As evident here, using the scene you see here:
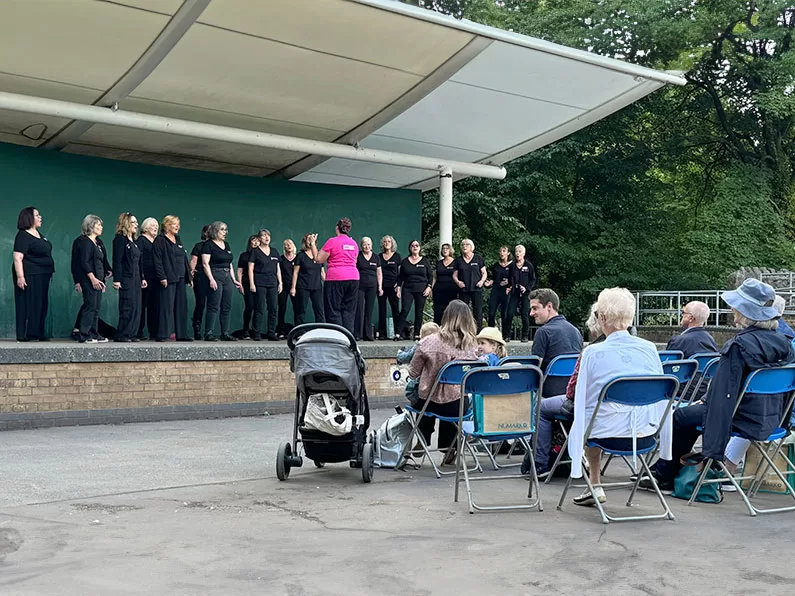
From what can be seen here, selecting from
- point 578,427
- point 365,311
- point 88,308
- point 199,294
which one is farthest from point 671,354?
point 199,294

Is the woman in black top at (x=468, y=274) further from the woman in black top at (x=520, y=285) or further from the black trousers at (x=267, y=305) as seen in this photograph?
Result: the black trousers at (x=267, y=305)

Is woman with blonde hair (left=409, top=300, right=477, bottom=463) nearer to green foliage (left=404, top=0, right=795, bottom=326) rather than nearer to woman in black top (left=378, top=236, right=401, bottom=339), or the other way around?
woman in black top (left=378, top=236, right=401, bottom=339)

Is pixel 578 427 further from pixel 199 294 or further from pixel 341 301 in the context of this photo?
pixel 199 294

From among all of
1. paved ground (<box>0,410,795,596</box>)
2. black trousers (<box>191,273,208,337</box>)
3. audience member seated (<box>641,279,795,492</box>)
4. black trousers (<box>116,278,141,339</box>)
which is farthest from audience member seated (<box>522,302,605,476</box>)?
black trousers (<box>191,273,208,337</box>)

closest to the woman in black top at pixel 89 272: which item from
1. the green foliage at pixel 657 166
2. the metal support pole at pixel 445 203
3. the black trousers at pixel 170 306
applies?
the black trousers at pixel 170 306

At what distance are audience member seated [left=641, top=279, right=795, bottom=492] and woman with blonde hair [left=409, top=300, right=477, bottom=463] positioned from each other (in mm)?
1984

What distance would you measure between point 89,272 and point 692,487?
8189mm

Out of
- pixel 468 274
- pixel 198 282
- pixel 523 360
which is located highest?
pixel 468 274

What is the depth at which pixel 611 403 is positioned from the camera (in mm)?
6285

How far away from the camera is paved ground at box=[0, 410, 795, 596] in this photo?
4613 mm

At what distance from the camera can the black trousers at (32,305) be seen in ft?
40.7

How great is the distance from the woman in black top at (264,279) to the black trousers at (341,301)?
795 millimetres

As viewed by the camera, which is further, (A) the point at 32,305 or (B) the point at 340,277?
(B) the point at 340,277

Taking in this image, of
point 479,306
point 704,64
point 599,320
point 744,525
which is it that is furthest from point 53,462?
point 704,64
